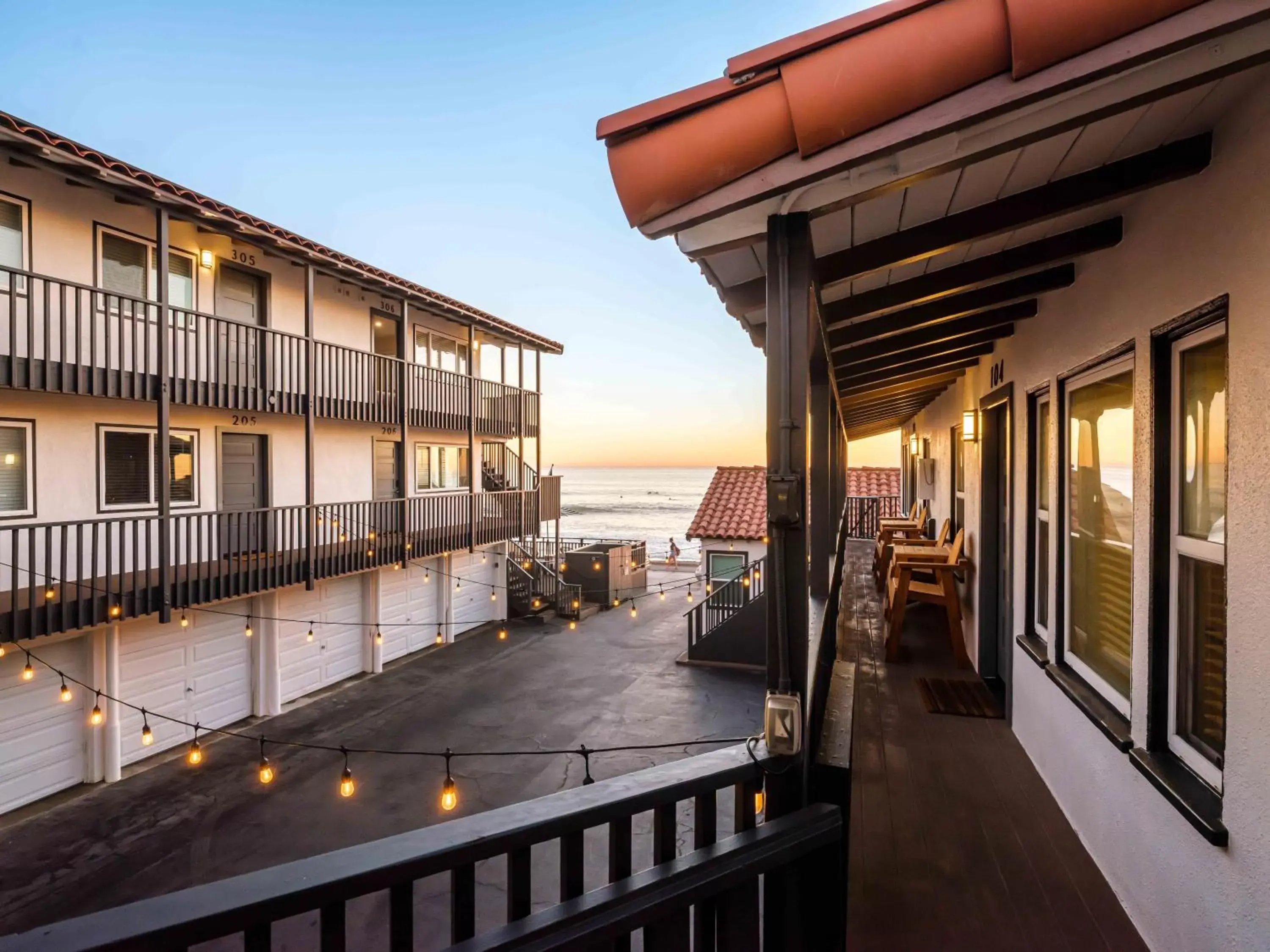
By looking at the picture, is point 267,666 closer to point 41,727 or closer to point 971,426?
point 41,727

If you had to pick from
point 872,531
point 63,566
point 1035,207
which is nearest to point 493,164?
point 872,531

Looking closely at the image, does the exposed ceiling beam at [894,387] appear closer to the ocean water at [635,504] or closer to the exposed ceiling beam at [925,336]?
the exposed ceiling beam at [925,336]

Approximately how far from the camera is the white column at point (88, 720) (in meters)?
7.12

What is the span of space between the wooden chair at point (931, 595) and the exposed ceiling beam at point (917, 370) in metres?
1.69

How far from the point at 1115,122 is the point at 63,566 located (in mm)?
8407

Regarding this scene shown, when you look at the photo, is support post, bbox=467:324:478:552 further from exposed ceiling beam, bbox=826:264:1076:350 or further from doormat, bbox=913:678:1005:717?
exposed ceiling beam, bbox=826:264:1076:350

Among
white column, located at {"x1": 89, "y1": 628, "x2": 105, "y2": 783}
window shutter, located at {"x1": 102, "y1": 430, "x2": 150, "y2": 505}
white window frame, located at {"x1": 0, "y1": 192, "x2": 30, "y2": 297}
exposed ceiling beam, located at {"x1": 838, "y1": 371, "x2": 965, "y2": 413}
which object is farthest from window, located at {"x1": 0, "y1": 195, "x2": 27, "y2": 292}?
exposed ceiling beam, located at {"x1": 838, "y1": 371, "x2": 965, "y2": 413}

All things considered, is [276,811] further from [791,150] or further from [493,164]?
[493,164]

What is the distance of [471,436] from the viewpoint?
13289mm

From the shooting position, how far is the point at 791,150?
137 centimetres

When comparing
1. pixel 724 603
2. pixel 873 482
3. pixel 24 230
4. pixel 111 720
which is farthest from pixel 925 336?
pixel 873 482

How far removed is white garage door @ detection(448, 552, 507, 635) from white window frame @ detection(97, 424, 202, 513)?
5.63m

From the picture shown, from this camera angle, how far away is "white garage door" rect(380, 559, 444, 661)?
11.7 meters

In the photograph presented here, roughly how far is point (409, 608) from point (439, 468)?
116 inches
